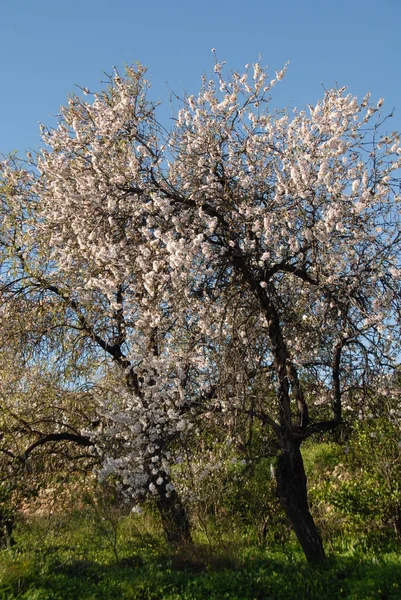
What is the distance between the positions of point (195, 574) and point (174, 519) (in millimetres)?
2241

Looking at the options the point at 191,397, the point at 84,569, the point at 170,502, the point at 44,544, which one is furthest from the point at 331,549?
the point at 44,544

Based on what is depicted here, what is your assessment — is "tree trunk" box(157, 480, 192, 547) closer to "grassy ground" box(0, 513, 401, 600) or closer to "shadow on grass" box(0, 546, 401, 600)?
"grassy ground" box(0, 513, 401, 600)

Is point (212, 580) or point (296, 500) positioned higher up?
point (296, 500)

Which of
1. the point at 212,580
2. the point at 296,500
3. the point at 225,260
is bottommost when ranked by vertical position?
the point at 212,580

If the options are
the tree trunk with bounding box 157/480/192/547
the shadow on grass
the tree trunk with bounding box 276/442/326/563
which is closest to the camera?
the shadow on grass

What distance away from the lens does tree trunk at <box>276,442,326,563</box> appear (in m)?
7.22

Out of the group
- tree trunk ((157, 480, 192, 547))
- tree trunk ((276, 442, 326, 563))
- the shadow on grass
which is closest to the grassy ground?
the shadow on grass

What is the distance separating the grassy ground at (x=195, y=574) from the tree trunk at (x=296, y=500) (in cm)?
29

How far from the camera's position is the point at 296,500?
723 cm

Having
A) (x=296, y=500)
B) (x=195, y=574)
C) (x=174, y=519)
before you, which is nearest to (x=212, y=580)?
(x=195, y=574)

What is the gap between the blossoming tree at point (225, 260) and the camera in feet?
22.8

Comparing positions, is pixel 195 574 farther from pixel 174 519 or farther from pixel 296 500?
pixel 174 519

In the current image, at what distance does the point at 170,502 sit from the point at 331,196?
6191 millimetres

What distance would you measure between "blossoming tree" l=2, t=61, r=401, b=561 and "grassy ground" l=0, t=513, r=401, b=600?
72 cm
